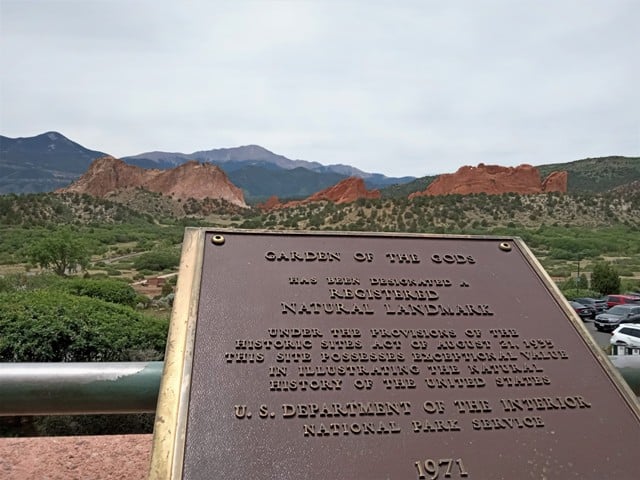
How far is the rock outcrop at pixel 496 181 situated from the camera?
61.0 m

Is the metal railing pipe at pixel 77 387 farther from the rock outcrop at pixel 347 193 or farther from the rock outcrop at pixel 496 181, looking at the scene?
the rock outcrop at pixel 347 193

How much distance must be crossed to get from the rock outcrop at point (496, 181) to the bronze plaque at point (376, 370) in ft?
187

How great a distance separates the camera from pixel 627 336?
40.2ft

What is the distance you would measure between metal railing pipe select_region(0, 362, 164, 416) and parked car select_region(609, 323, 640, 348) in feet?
37.9

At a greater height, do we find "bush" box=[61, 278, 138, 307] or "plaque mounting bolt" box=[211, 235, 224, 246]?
"plaque mounting bolt" box=[211, 235, 224, 246]

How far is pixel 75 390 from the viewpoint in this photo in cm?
294

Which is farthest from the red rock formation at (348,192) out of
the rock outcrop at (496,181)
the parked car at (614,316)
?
the parked car at (614,316)

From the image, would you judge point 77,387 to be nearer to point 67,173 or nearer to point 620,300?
point 620,300

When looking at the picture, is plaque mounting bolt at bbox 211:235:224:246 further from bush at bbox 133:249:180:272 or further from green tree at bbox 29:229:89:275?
bush at bbox 133:249:180:272

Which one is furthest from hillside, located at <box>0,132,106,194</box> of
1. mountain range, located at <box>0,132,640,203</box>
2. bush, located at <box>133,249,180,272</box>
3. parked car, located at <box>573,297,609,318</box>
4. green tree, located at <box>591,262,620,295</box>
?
parked car, located at <box>573,297,609,318</box>

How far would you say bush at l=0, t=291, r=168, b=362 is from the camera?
5.08m

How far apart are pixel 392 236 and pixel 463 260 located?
17.4 inches

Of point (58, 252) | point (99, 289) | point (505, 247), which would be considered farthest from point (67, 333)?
point (58, 252)

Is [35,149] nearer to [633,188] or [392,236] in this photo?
[633,188]
